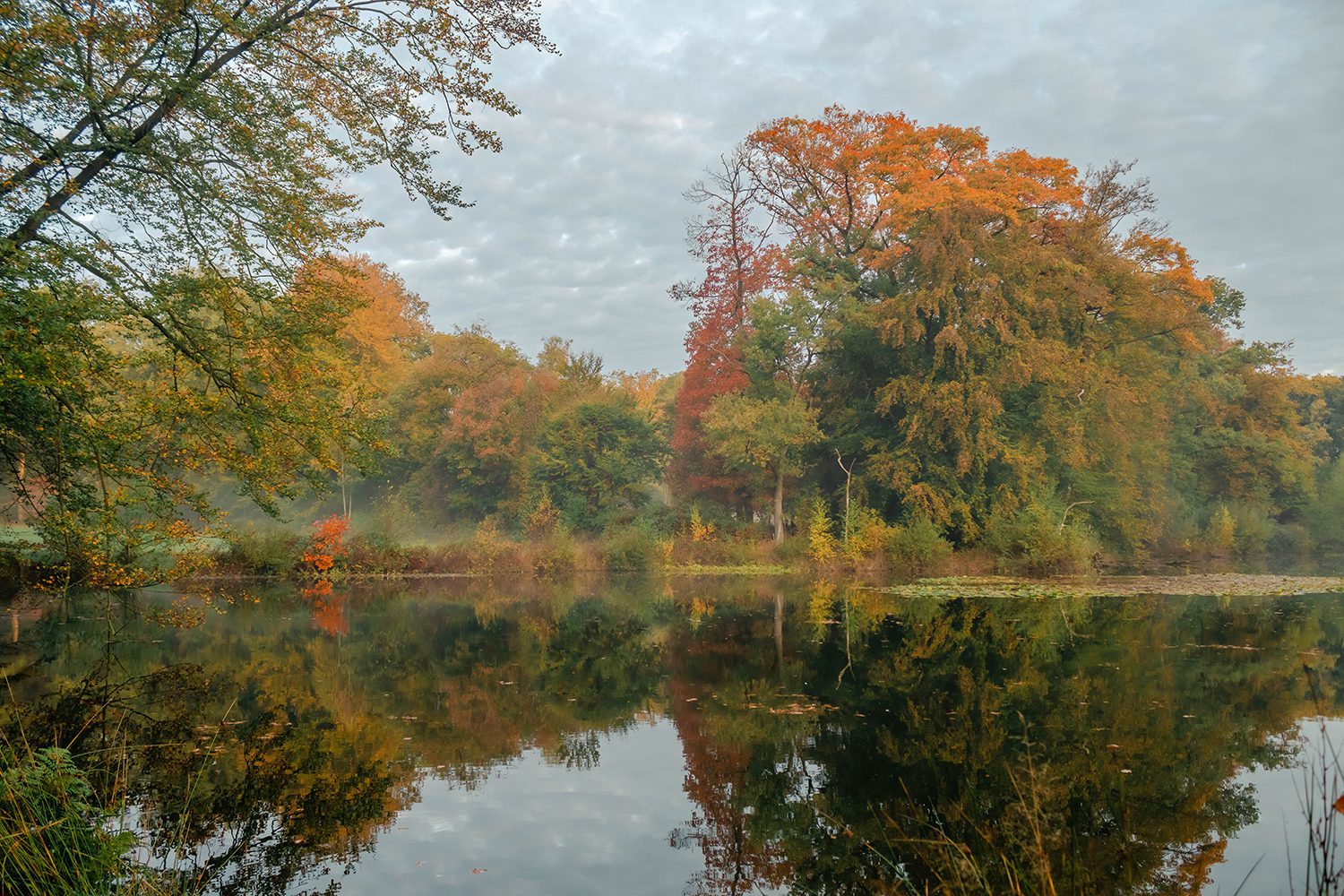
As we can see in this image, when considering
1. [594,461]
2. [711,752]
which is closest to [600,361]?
[594,461]

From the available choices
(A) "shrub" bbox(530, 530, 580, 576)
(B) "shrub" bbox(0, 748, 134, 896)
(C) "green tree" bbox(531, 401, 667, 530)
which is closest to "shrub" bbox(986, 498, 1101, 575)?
(A) "shrub" bbox(530, 530, 580, 576)

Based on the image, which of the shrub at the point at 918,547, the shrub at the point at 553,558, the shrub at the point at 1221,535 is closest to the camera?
the shrub at the point at 918,547

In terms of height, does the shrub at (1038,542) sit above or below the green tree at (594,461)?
below

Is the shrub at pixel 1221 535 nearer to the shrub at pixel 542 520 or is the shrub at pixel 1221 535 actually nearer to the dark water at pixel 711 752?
the dark water at pixel 711 752

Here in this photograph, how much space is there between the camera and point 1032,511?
27.3 meters

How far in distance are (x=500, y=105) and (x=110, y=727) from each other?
8320 mm

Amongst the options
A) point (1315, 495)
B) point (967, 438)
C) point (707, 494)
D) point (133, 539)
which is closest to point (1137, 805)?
point (133, 539)

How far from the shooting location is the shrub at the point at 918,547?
90.7ft

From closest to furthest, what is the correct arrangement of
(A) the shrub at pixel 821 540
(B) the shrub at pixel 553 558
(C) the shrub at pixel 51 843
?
(C) the shrub at pixel 51 843 < (A) the shrub at pixel 821 540 < (B) the shrub at pixel 553 558

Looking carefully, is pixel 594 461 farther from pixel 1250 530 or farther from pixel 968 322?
pixel 1250 530

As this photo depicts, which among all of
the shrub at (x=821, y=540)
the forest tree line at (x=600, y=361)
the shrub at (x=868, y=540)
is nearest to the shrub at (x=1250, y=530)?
the forest tree line at (x=600, y=361)

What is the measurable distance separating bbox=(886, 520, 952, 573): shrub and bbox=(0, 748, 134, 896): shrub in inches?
1006

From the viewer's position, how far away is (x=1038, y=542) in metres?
26.7

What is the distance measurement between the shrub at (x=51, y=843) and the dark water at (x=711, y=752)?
36 cm
